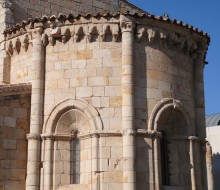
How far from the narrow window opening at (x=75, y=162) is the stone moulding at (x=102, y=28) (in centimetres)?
284

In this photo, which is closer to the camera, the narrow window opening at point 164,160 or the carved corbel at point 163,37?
the narrow window opening at point 164,160

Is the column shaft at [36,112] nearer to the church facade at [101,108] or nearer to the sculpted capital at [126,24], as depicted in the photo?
the church facade at [101,108]

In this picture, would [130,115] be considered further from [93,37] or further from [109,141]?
[93,37]

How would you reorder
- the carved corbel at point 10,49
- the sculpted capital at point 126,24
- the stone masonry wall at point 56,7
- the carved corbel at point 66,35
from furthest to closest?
the stone masonry wall at point 56,7 < the carved corbel at point 10,49 < the carved corbel at point 66,35 < the sculpted capital at point 126,24

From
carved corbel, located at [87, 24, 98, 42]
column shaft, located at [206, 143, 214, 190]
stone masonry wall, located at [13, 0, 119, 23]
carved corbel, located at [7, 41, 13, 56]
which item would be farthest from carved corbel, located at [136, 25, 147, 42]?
column shaft, located at [206, 143, 214, 190]

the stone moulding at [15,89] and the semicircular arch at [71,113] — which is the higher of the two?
the stone moulding at [15,89]

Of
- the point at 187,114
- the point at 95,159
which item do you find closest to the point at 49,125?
the point at 95,159

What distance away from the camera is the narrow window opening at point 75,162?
11.8 meters

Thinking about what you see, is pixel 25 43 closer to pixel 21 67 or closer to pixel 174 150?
pixel 21 67

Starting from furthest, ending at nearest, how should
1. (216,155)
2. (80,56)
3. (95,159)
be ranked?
(216,155)
(80,56)
(95,159)

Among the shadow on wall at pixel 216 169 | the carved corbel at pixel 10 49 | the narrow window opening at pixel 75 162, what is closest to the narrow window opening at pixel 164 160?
the narrow window opening at pixel 75 162

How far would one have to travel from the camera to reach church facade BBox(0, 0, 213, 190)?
11.5 m

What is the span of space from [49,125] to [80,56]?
2061 mm

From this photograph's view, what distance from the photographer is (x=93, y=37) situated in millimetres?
12328
